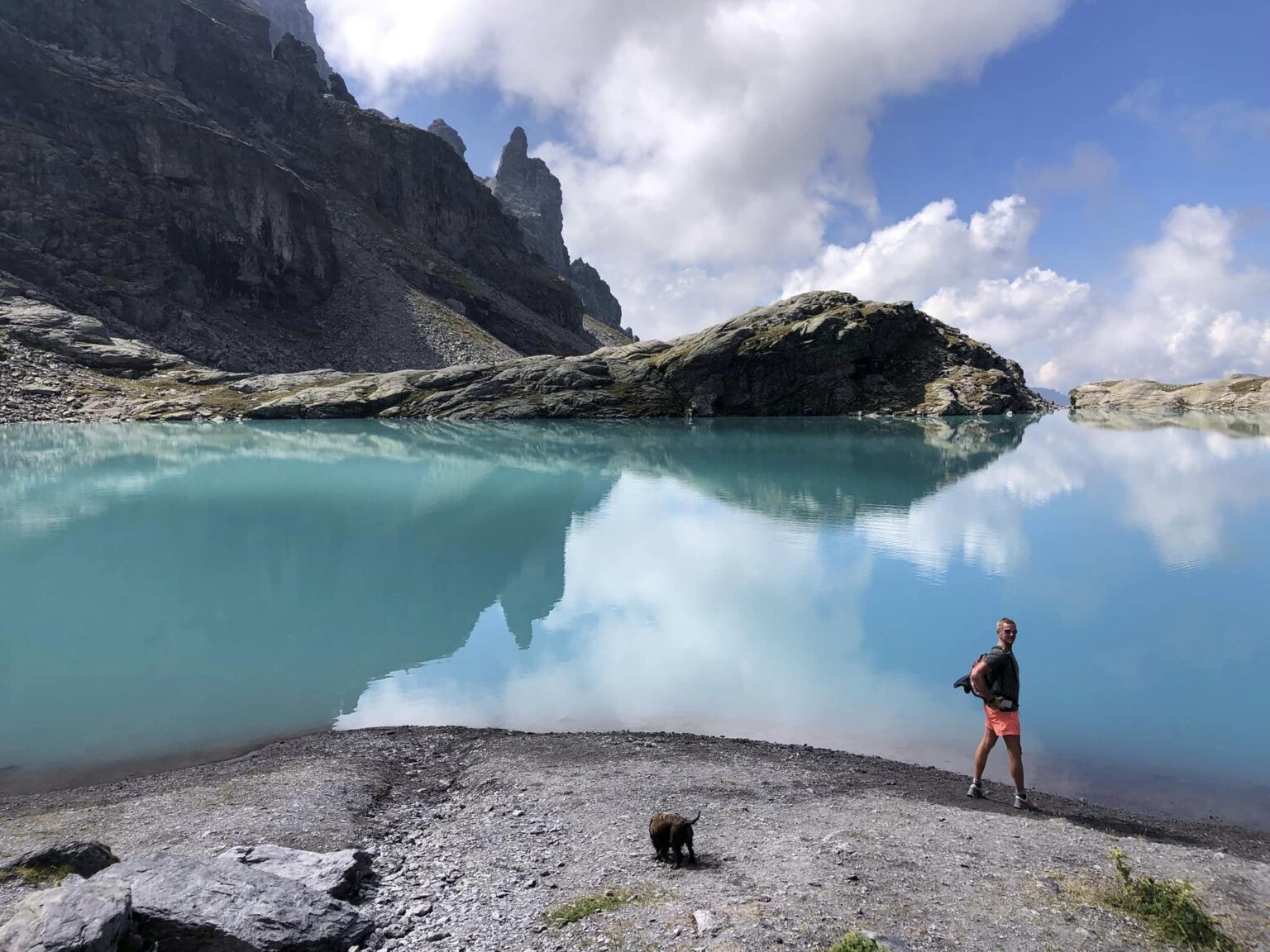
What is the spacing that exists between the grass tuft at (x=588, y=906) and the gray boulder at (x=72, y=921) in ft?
13.0

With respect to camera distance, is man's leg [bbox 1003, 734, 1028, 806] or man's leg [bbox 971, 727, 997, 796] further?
man's leg [bbox 971, 727, 997, 796]

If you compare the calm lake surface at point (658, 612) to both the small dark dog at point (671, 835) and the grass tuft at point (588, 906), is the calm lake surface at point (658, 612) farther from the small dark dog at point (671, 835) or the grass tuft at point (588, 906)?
the grass tuft at point (588, 906)

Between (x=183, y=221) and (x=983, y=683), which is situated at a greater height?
(x=183, y=221)

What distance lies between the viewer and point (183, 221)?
146 metres

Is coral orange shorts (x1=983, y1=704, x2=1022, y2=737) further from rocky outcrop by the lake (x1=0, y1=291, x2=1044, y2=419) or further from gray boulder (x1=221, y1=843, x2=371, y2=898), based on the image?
rocky outcrop by the lake (x1=0, y1=291, x2=1044, y2=419)

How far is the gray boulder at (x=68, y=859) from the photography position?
7859mm

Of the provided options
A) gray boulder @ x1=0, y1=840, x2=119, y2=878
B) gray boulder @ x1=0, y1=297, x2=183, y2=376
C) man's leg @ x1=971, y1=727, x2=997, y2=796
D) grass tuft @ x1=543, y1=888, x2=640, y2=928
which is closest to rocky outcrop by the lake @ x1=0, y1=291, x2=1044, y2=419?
gray boulder @ x1=0, y1=297, x2=183, y2=376

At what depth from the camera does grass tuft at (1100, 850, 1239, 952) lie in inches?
267

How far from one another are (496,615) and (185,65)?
227686mm

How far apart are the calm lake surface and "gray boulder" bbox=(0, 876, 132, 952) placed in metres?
8.95

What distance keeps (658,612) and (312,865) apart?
1536 cm

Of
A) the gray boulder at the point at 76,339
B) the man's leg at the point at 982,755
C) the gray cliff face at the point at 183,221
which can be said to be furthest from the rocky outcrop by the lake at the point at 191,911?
the gray cliff face at the point at 183,221

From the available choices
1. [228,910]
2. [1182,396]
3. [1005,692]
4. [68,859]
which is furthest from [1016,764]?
[1182,396]

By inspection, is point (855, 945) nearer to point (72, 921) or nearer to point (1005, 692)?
point (1005, 692)
